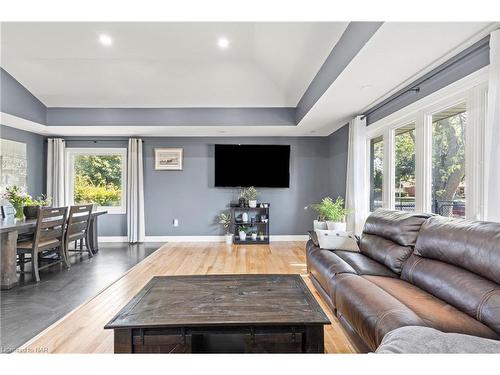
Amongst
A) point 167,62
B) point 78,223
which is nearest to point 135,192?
point 78,223

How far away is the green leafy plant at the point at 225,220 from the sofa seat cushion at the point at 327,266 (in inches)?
117

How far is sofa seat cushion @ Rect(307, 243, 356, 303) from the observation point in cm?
233

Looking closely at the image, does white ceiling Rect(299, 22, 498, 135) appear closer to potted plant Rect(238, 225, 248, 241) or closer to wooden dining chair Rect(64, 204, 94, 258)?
potted plant Rect(238, 225, 248, 241)

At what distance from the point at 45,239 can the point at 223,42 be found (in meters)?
3.47

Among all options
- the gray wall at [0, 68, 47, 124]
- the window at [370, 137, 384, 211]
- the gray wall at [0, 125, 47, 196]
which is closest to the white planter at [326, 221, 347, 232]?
the window at [370, 137, 384, 211]

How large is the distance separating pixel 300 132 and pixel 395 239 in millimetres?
3414

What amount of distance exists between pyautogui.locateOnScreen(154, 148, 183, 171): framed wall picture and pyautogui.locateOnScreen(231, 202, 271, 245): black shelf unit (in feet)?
4.88

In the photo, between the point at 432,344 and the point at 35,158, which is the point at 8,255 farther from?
the point at 432,344

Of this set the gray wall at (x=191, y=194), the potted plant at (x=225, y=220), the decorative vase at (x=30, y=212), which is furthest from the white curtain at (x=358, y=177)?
the decorative vase at (x=30, y=212)

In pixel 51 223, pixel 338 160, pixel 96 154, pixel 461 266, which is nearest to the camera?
pixel 461 266

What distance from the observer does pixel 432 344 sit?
1013 mm

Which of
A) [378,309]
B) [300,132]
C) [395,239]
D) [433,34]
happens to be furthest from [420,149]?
[300,132]

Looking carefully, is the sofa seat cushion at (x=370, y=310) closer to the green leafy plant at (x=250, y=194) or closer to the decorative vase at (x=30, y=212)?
the green leafy plant at (x=250, y=194)
